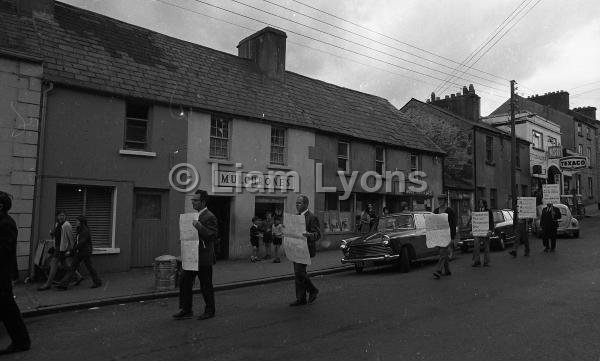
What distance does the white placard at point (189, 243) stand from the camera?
7043mm

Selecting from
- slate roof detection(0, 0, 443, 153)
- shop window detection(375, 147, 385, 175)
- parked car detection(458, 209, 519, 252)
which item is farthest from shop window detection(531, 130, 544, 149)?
shop window detection(375, 147, 385, 175)

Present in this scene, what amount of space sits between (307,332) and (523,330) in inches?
111

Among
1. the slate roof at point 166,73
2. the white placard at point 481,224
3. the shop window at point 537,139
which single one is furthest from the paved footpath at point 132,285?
the shop window at point 537,139

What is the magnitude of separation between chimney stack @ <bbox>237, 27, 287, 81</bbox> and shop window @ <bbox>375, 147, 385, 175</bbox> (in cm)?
558

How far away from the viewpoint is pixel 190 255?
279 inches

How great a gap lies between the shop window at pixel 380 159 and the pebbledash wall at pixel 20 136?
46.2 ft

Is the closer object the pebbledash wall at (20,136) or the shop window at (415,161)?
the pebbledash wall at (20,136)

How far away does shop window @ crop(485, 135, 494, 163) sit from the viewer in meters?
30.4

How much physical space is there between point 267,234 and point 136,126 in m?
5.40

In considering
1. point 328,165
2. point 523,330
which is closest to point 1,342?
point 523,330

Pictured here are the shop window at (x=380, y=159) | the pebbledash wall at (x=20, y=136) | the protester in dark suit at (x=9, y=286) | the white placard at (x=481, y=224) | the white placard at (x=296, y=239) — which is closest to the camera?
the protester in dark suit at (x=9, y=286)

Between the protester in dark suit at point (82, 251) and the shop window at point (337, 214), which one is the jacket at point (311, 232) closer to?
the protester in dark suit at point (82, 251)

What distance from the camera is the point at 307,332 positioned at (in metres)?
6.17

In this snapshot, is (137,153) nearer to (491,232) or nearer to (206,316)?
(206,316)
